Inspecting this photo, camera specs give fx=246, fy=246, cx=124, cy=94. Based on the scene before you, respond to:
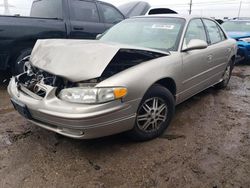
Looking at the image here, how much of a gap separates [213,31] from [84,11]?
2.87 metres

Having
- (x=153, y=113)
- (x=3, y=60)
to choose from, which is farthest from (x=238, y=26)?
(x=3, y=60)

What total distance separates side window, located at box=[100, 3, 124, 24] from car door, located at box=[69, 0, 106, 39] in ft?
0.73

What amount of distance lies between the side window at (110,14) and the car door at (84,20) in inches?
8.8

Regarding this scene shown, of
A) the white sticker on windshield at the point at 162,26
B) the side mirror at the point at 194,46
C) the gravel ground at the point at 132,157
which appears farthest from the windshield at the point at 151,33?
the gravel ground at the point at 132,157

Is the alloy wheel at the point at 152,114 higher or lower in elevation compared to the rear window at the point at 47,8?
lower

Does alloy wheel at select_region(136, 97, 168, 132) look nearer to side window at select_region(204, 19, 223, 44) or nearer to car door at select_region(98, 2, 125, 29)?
side window at select_region(204, 19, 223, 44)

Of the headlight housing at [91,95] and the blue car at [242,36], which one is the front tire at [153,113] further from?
the blue car at [242,36]

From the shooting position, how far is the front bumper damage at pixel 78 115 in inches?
85.6

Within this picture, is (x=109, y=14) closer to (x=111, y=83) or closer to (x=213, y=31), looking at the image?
(x=213, y=31)

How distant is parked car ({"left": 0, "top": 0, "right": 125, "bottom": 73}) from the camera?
4.21m

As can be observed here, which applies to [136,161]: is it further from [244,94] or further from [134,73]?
[244,94]

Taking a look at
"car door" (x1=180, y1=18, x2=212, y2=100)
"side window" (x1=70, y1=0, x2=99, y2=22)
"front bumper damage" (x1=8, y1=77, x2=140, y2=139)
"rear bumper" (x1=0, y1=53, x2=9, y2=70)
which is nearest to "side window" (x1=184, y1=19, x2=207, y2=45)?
"car door" (x1=180, y1=18, x2=212, y2=100)

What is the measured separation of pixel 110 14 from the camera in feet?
20.0

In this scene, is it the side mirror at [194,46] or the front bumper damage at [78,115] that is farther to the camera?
the side mirror at [194,46]
